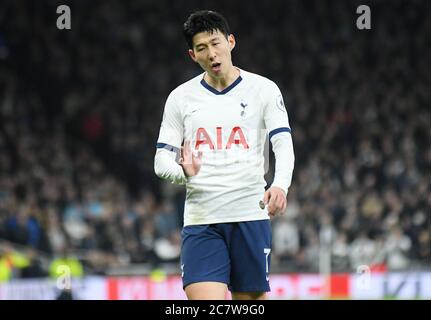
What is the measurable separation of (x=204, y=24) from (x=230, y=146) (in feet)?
2.18

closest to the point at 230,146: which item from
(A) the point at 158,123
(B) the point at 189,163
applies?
(B) the point at 189,163

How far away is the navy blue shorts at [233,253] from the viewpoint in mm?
5828

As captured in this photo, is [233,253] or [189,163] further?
[233,253]

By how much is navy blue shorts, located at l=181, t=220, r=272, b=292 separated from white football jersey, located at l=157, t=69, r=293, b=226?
0.05 metres

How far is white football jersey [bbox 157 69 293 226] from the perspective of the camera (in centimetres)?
588

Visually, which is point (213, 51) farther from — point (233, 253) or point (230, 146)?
point (233, 253)

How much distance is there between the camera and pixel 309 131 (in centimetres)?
1848

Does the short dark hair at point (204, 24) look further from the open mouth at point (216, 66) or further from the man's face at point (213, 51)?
the open mouth at point (216, 66)

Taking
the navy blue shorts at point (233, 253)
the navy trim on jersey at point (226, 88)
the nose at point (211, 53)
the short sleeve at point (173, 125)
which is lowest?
the navy blue shorts at point (233, 253)

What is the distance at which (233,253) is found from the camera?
5887 mm

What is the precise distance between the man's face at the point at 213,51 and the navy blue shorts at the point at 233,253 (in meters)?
0.84

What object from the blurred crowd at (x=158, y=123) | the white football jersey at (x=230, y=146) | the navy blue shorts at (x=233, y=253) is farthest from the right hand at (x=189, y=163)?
the blurred crowd at (x=158, y=123)
